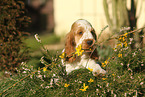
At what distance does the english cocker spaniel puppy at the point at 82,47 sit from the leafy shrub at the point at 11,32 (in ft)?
4.85

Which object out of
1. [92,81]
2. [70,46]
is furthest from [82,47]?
[92,81]

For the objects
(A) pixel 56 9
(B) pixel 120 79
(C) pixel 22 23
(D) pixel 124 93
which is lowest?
(D) pixel 124 93

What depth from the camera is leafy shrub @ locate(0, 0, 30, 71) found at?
3.97m

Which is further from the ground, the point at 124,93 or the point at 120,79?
the point at 120,79

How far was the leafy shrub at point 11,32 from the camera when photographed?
397 centimetres

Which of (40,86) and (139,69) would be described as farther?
(139,69)

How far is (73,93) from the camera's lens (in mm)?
2713

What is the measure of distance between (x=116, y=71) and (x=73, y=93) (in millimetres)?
792

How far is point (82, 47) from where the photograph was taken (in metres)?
2.81

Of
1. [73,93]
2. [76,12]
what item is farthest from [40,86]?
[76,12]

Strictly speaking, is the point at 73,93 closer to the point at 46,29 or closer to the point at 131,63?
the point at 131,63

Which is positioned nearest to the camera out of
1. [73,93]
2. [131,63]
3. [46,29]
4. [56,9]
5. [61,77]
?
[73,93]

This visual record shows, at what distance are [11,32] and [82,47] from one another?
6.35 feet

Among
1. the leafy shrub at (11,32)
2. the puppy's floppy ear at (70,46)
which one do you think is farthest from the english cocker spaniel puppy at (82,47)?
the leafy shrub at (11,32)
